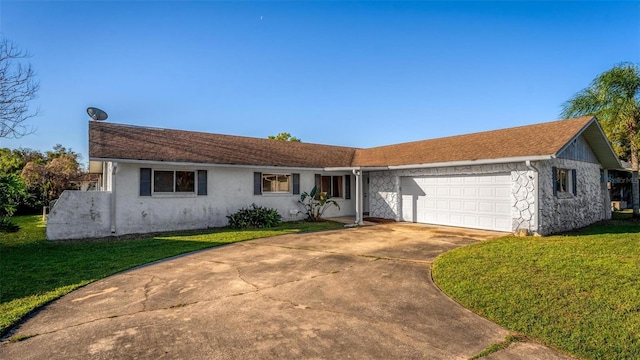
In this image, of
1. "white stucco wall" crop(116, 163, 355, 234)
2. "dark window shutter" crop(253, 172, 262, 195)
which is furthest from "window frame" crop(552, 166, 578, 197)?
"dark window shutter" crop(253, 172, 262, 195)

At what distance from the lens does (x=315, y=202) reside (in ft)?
53.5

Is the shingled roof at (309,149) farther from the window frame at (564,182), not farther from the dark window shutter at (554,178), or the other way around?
the window frame at (564,182)

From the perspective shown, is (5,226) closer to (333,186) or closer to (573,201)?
(333,186)

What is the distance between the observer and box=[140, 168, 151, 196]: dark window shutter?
12.1 metres

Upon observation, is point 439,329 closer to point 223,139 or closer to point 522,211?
point 522,211

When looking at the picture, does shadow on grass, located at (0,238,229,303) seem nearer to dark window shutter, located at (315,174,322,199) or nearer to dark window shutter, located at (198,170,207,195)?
dark window shutter, located at (198,170,207,195)

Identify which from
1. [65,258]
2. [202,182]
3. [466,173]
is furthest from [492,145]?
[65,258]

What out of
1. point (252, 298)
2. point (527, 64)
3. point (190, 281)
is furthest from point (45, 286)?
point (527, 64)

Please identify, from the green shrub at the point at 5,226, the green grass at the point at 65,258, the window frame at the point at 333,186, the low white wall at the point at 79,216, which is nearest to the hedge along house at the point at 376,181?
the low white wall at the point at 79,216

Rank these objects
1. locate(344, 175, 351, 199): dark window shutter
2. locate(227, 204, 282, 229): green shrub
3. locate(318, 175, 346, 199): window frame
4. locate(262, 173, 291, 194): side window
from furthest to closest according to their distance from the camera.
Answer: locate(344, 175, 351, 199): dark window shutter < locate(318, 175, 346, 199): window frame < locate(262, 173, 291, 194): side window < locate(227, 204, 282, 229): green shrub

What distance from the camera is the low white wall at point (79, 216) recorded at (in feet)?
35.1

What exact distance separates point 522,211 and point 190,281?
10798mm

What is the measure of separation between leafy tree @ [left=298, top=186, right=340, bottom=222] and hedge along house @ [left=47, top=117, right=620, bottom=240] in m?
0.46

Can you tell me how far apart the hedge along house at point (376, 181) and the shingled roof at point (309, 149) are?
6cm
